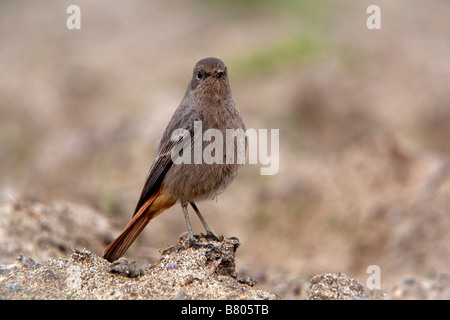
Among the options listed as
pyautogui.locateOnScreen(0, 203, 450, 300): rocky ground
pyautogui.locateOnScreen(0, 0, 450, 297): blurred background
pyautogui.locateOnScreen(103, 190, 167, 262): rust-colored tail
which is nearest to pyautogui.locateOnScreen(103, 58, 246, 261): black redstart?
pyautogui.locateOnScreen(103, 190, 167, 262): rust-colored tail

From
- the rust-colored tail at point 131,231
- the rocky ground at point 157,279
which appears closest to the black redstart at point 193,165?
the rust-colored tail at point 131,231

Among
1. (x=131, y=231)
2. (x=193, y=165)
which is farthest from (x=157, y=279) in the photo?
(x=193, y=165)

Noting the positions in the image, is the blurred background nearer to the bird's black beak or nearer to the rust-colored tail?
the rust-colored tail

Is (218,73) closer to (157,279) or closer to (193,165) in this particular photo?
(193,165)

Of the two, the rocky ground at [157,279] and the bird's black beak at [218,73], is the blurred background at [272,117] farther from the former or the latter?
the bird's black beak at [218,73]

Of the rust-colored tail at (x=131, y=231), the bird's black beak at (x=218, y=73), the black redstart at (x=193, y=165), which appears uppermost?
the bird's black beak at (x=218, y=73)

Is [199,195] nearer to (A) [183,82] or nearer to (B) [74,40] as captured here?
(A) [183,82]
